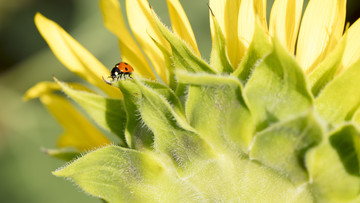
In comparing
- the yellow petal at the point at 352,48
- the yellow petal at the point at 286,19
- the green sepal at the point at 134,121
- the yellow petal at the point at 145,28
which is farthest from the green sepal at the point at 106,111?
the yellow petal at the point at 352,48

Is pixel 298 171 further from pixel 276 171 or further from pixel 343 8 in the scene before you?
pixel 343 8

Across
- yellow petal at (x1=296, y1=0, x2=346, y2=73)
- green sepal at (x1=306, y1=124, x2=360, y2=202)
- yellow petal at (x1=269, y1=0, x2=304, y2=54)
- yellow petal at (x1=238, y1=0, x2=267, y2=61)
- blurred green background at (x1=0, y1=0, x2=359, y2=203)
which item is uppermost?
yellow petal at (x1=238, y1=0, x2=267, y2=61)

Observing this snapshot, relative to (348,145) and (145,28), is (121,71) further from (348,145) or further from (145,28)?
(348,145)

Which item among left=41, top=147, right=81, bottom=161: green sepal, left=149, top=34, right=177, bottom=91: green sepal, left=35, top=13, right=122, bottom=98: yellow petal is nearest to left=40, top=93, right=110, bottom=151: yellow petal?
left=41, top=147, right=81, bottom=161: green sepal

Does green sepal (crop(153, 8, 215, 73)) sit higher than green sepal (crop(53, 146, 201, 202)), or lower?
higher

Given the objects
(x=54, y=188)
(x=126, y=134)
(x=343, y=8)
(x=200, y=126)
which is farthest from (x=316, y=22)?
(x=54, y=188)

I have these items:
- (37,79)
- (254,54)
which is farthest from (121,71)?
(37,79)

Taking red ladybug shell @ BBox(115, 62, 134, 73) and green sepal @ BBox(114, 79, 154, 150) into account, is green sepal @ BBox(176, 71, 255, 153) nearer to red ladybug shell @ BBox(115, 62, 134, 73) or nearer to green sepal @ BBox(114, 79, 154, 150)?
green sepal @ BBox(114, 79, 154, 150)
